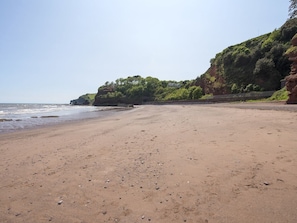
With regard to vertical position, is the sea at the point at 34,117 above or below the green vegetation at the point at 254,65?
below

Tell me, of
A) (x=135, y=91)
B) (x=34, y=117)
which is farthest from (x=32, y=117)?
(x=135, y=91)

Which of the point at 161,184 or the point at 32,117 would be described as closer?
the point at 161,184

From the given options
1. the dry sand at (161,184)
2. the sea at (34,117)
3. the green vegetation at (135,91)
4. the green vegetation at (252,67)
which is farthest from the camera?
the green vegetation at (135,91)

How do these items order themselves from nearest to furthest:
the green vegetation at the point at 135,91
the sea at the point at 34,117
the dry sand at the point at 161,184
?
1. the dry sand at the point at 161,184
2. the sea at the point at 34,117
3. the green vegetation at the point at 135,91

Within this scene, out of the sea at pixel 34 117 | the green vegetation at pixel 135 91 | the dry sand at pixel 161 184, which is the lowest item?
the sea at pixel 34 117

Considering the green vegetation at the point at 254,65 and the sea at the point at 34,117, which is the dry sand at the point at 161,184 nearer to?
the sea at the point at 34,117

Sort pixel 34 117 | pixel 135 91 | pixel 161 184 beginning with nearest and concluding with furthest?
pixel 161 184, pixel 34 117, pixel 135 91

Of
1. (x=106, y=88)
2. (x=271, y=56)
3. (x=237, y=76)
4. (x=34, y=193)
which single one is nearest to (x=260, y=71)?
(x=271, y=56)

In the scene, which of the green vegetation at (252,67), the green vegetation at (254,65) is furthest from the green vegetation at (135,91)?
the green vegetation at (254,65)

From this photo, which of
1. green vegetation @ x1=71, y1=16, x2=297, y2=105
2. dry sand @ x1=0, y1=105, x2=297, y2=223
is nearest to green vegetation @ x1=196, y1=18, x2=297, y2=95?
green vegetation @ x1=71, y1=16, x2=297, y2=105

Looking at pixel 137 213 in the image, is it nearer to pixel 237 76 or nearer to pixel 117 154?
pixel 117 154

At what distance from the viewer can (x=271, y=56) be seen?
134 feet

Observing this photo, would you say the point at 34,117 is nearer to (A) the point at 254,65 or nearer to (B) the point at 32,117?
(B) the point at 32,117

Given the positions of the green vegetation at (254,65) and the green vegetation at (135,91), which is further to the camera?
the green vegetation at (135,91)
